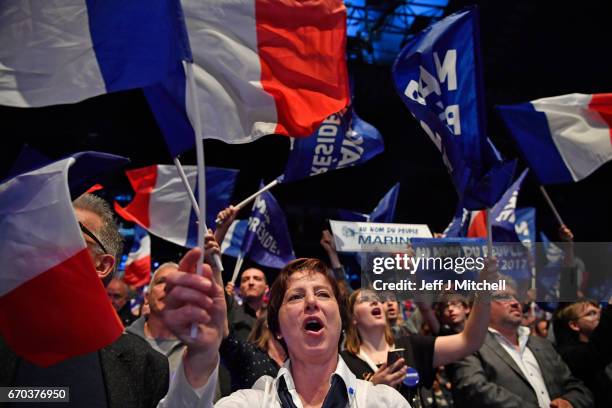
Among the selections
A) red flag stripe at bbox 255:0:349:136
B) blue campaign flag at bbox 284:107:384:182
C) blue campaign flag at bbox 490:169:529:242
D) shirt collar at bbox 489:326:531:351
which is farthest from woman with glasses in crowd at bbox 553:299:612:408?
red flag stripe at bbox 255:0:349:136

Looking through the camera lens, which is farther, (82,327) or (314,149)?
(314,149)

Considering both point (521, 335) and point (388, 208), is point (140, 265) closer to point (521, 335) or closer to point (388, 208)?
point (388, 208)

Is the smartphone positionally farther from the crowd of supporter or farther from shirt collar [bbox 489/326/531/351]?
shirt collar [bbox 489/326/531/351]

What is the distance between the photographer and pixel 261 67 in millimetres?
2498

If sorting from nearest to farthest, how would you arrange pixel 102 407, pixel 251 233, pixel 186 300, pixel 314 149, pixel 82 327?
pixel 186 300 → pixel 82 327 → pixel 102 407 → pixel 314 149 → pixel 251 233

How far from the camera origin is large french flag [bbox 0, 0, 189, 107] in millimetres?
1817

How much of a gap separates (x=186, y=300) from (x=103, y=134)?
12137mm

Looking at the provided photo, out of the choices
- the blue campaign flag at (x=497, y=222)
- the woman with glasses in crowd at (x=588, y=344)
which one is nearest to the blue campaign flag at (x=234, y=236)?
the blue campaign flag at (x=497, y=222)

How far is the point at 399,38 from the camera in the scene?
41.8ft

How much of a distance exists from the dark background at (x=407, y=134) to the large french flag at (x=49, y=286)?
989cm

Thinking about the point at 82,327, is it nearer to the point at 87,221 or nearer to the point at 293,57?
the point at 87,221

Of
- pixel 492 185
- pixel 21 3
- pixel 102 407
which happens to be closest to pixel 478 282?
pixel 492 185

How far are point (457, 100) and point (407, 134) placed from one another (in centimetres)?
1152

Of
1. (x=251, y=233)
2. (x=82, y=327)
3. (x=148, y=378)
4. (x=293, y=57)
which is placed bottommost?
(x=251, y=233)
